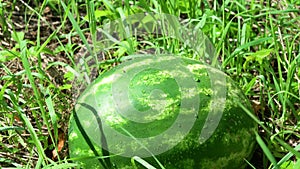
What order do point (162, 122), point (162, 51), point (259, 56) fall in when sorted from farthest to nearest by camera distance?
point (162, 51)
point (259, 56)
point (162, 122)

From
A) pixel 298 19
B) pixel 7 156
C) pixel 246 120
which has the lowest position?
pixel 7 156

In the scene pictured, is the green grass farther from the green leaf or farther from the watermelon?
the watermelon

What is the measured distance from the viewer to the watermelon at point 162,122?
229cm

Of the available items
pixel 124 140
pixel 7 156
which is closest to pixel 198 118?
pixel 124 140

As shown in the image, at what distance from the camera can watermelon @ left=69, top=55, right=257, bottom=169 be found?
7.50 feet

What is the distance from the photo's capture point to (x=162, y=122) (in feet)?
7.54

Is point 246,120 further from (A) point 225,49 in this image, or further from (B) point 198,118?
(A) point 225,49

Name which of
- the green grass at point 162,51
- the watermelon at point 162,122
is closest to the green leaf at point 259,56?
the green grass at point 162,51

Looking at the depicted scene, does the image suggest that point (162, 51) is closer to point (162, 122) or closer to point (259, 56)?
point (259, 56)

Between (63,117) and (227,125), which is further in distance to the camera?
(63,117)

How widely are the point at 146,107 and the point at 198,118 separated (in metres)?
0.22

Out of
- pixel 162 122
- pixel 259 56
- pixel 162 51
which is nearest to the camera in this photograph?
pixel 162 122

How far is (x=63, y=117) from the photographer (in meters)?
2.91

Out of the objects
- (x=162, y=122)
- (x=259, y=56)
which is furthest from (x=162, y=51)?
(x=162, y=122)
